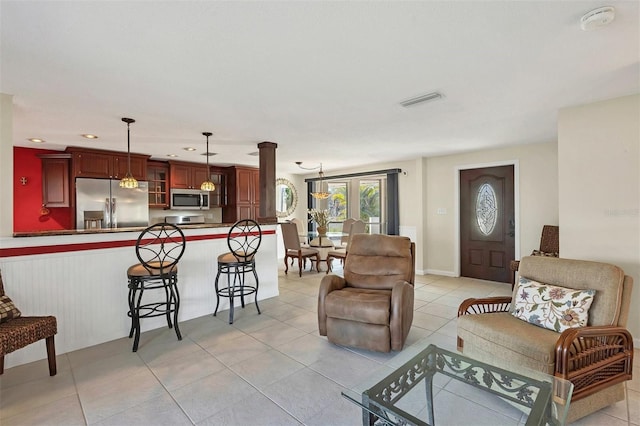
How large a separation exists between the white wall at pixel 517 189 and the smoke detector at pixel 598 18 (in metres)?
3.51

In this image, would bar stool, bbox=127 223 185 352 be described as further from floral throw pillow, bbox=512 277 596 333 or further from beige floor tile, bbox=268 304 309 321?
floral throw pillow, bbox=512 277 596 333

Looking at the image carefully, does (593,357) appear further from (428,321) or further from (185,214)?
(185,214)

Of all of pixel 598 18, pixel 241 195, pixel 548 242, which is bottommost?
pixel 548 242

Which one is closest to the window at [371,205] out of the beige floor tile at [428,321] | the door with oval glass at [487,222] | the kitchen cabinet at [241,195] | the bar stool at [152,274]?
the door with oval glass at [487,222]

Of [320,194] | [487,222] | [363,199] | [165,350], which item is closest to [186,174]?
[320,194]

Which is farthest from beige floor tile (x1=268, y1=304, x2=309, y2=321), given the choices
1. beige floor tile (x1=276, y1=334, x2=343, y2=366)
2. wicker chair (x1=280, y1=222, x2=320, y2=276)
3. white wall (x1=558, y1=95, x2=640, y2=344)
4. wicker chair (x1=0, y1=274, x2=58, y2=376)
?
white wall (x1=558, y1=95, x2=640, y2=344)

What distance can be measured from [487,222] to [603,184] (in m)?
2.50

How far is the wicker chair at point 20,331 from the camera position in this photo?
6.48 ft

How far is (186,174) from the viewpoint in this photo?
249 inches

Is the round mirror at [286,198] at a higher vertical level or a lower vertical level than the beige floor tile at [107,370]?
higher

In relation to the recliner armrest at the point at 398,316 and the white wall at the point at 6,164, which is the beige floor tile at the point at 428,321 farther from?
the white wall at the point at 6,164

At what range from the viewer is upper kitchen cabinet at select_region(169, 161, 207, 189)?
20.1 feet

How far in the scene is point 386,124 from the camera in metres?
3.63

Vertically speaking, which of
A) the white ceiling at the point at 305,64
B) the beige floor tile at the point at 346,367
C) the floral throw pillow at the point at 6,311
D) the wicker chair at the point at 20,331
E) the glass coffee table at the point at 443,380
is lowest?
the beige floor tile at the point at 346,367
